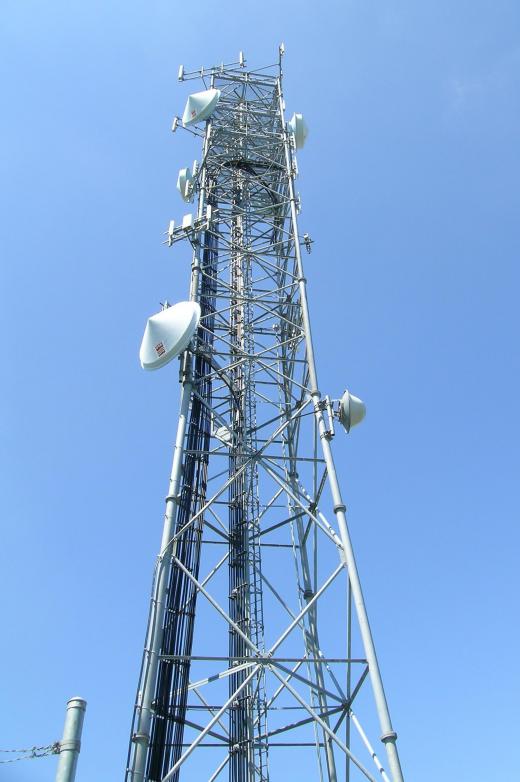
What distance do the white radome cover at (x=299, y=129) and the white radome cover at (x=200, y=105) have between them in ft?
7.26

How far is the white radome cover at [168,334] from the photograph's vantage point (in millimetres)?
11281

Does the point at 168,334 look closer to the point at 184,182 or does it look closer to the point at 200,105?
the point at 184,182

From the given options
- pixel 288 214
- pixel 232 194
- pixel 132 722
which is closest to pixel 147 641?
pixel 132 722

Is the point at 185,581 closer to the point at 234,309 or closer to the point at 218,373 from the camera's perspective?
the point at 218,373

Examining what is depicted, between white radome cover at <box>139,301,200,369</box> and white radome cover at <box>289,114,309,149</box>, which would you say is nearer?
white radome cover at <box>139,301,200,369</box>

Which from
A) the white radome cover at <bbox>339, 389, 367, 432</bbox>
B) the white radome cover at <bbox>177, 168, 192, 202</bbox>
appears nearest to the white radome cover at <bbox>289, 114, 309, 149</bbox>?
the white radome cover at <bbox>177, 168, 192, 202</bbox>

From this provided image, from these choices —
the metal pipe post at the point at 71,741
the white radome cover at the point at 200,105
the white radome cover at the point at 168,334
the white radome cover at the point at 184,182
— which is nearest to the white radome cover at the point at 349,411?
the white radome cover at the point at 168,334

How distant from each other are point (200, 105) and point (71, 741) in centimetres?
1617

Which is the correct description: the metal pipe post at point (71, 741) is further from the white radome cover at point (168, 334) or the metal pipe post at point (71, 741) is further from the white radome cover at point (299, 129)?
the white radome cover at point (299, 129)

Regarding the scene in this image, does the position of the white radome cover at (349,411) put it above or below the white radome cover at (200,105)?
below

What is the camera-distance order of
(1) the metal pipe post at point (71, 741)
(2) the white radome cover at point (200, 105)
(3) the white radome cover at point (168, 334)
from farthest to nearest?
(2) the white radome cover at point (200, 105) → (3) the white radome cover at point (168, 334) → (1) the metal pipe post at point (71, 741)

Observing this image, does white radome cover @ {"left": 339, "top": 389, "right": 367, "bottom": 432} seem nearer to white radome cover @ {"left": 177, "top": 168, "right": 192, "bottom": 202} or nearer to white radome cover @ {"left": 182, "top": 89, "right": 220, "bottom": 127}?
white radome cover @ {"left": 177, "top": 168, "right": 192, "bottom": 202}

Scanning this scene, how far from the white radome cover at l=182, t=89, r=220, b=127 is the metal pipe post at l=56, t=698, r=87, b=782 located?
1568cm

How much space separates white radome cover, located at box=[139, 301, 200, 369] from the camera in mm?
11281
